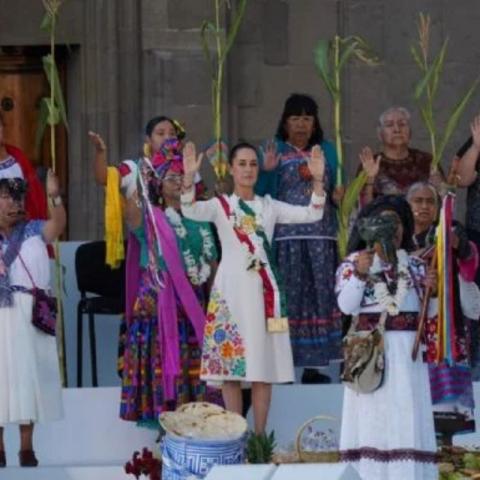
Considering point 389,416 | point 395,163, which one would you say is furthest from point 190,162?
point 389,416

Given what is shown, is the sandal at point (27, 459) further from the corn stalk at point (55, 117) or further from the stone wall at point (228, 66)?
the stone wall at point (228, 66)

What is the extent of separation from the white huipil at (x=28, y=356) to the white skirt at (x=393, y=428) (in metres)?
1.99

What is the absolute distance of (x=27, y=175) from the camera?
1762 cm

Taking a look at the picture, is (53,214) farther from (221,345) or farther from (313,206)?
(313,206)

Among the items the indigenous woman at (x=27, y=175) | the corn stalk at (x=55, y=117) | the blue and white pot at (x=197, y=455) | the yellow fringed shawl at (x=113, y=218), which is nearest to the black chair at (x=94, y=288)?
the corn stalk at (x=55, y=117)

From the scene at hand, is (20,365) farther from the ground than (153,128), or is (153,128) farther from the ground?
(153,128)

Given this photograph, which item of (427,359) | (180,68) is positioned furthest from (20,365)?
(180,68)

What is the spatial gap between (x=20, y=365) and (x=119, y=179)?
135 centimetres

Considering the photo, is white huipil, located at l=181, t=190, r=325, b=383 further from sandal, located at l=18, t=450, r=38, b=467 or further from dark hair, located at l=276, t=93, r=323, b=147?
dark hair, located at l=276, t=93, r=323, b=147

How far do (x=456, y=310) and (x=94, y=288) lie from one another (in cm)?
335

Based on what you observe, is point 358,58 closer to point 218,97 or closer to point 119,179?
point 218,97

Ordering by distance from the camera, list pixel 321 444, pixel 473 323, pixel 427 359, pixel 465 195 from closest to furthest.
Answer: pixel 427 359, pixel 321 444, pixel 473 323, pixel 465 195

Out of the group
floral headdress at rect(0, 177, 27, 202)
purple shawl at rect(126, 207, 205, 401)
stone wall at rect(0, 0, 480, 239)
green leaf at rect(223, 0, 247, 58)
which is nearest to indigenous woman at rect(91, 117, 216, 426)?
purple shawl at rect(126, 207, 205, 401)

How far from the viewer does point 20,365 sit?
16.6 meters
